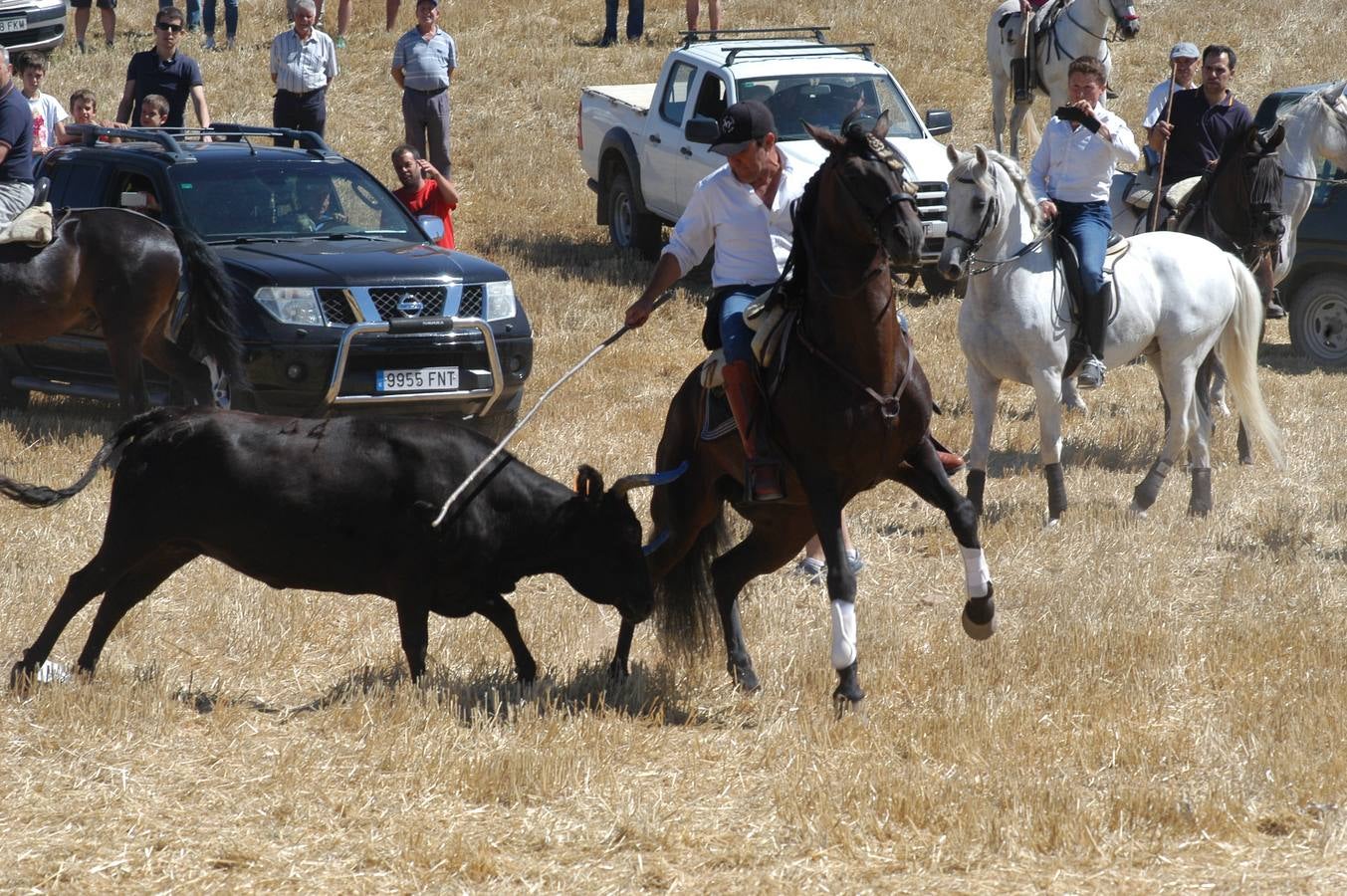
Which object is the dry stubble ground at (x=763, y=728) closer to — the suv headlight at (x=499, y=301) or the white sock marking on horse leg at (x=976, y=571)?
the white sock marking on horse leg at (x=976, y=571)

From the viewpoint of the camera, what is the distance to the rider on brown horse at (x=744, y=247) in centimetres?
682

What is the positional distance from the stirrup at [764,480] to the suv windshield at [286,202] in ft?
21.0

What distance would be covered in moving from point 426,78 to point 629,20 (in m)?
10.8

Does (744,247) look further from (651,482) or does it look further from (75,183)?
(75,183)

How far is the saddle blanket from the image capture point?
11031 mm

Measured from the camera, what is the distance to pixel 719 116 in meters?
16.1

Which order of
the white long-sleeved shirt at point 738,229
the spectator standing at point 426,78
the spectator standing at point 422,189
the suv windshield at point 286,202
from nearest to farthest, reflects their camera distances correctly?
1. the white long-sleeved shirt at point 738,229
2. the suv windshield at point 286,202
3. the spectator standing at point 422,189
4. the spectator standing at point 426,78

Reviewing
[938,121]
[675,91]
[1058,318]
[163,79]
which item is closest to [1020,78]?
[938,121]

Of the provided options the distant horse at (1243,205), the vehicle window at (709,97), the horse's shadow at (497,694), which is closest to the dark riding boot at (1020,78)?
the vehicle window at (709,97)

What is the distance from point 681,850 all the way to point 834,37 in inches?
940

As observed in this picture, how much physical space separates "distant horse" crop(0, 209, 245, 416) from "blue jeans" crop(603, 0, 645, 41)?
57.4ft

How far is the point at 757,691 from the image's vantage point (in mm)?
7242

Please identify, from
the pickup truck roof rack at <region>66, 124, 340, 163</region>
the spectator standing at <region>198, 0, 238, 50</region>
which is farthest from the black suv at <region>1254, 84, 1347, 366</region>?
the spectator standing at <region>198, 0, 238, 50</region>

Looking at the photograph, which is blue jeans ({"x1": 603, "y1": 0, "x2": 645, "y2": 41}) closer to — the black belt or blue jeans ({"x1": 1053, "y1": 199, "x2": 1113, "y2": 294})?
the black belt
